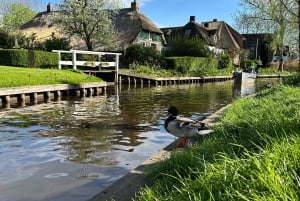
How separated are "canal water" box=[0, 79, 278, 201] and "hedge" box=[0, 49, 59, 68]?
13.1 metres

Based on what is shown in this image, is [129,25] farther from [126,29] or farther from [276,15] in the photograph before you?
[276,15]

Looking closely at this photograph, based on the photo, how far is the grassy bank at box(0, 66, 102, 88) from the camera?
20906 mm

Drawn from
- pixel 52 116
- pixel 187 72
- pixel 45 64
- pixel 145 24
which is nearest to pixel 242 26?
pixel 187 72

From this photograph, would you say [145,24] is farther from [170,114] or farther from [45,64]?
[170,114]

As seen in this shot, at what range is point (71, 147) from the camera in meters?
9.81

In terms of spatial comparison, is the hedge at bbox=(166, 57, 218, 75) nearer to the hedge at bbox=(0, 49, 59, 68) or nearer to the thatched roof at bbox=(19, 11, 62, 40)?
the thatched roof at bbox=(19, 11, 62, 40)

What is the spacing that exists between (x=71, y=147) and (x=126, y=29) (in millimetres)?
45305

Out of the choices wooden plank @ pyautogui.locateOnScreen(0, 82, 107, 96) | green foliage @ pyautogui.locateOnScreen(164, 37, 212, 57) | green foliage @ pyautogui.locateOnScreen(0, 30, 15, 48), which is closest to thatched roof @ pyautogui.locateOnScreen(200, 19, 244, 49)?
green foliage @ pyautogui.locateOnScreen(164, 37, 212, 57)

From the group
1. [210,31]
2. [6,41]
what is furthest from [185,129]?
[210,31]

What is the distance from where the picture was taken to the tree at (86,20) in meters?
44.0

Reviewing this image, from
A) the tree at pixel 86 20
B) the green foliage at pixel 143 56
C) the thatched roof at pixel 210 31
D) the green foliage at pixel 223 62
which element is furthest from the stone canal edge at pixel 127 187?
the thatched roof at pixel 210 31

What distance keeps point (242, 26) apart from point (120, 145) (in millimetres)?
39608

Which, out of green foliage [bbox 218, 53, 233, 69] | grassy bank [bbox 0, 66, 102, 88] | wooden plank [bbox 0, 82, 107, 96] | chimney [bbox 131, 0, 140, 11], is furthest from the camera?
green foliage [bbox 218, 53, 233, 69]

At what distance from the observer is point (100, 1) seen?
45.8 m
